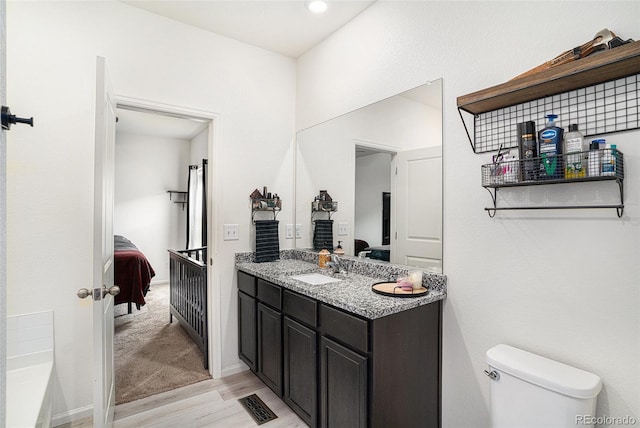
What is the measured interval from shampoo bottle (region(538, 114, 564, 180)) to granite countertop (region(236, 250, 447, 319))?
2.47 feet

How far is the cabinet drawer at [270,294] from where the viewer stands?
2.14m

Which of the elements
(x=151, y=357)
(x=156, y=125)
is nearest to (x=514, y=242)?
(x=151, y=357)

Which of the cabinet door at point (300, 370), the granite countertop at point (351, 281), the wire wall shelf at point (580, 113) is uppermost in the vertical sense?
the wire wall shelf at point (580, 113)

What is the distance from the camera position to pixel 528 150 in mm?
1368

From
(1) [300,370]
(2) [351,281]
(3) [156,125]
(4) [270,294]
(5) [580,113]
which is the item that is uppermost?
(3) [156,125]

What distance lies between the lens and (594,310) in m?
1.29

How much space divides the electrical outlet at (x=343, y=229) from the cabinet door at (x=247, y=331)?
2.76 ft

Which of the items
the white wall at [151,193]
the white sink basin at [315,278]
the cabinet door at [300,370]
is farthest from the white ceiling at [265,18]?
the white wall at [151,193]

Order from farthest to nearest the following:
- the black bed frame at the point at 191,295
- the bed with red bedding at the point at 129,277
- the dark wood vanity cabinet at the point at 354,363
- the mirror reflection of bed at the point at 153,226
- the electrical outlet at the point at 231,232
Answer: the bed with red bedding at the point at 129,277 < the mirror reflection of bed at the point at 153,226 < the black bed frame at the point at 191,295 < the electrical outlet at the point at 231,232 < the dark wood vanity cabinet at the point at 354,363

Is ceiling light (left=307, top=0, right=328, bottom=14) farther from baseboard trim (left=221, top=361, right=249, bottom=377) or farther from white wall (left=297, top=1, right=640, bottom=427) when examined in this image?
baseboard trim (left=221, top=361, right=249, bottom=377)

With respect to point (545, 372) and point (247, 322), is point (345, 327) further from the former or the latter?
point (247, 322)

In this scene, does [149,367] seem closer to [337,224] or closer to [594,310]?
[337,224]

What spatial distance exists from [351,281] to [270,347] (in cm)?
74

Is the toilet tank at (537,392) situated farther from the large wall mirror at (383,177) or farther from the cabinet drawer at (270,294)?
the cabinet drawer at (270,294)
